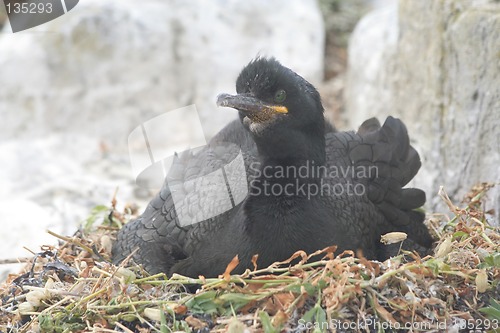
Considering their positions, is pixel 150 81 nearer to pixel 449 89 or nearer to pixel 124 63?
pixel 124 63

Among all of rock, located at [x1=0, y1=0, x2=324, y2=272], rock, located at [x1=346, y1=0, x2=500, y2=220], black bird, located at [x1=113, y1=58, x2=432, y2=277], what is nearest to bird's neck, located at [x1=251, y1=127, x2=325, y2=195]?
black bird, located at [x1=113, y1=58, x2=432, y2=277]

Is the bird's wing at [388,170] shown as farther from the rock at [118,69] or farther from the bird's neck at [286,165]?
the rock at [118,69]

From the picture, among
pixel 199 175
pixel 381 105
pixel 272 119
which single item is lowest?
pixel 381 105

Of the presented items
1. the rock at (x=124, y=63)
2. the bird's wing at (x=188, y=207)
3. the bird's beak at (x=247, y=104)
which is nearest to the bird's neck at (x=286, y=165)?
the bird's beak at (x=247, y=104)

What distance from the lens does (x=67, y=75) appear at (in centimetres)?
898

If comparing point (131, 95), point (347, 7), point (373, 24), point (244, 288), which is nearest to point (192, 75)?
point (131, 95)

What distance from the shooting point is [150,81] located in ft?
30.2

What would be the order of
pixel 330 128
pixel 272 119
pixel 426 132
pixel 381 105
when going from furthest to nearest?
pixel 381 105, pixel 426 132, pixel 330 128, pixel 272 119

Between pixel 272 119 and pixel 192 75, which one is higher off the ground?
pixel 272 119

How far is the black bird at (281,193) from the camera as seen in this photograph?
4.45m

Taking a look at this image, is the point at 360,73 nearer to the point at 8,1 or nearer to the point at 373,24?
the point at 373,24

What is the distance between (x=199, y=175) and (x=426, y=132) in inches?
93.4

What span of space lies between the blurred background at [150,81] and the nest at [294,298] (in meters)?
2.08

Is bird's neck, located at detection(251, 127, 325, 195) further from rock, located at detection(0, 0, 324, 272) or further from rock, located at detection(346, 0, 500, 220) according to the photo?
rock, located at detection(0, 0, 324, 272)
